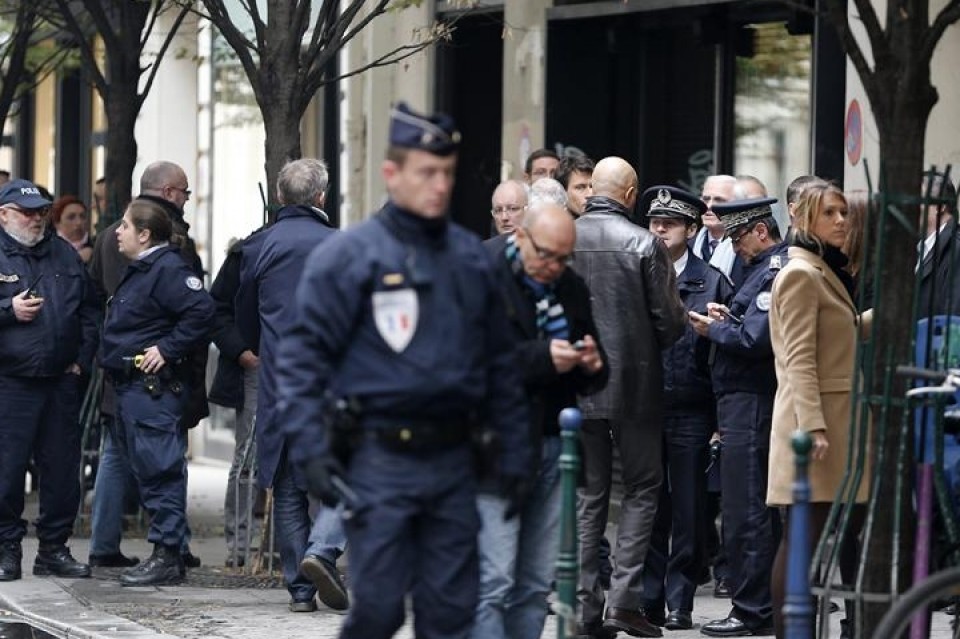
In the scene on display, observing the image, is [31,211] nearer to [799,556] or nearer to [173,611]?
[173,611]

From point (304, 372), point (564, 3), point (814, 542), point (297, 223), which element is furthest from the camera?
point (564, 3)

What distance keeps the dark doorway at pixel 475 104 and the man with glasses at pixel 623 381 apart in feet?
25.8

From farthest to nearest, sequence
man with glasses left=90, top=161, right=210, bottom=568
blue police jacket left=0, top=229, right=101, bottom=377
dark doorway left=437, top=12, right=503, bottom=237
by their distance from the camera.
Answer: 1. dark doorway left=437, top=12, right=503, bottom=237
2. man with glasses left=90, top=161, right=210, bottom=568
3. blue police jacket left=0, top=229, right=101, bottom=377

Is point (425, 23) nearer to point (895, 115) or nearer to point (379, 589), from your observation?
point (895, 115)

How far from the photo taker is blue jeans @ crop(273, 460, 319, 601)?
1102 centimetres

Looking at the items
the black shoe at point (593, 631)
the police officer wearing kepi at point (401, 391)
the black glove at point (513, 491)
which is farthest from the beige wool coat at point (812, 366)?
the police officer wearing kepi at point (401, 391)

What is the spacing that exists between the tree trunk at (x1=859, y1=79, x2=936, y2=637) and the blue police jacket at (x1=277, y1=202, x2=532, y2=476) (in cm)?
171

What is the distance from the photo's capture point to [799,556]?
7.07 m

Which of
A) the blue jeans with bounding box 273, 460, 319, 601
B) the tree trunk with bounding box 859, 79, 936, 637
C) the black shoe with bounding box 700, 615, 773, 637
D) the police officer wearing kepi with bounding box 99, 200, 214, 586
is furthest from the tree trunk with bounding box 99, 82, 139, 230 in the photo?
the tree trunk with bounding box 859, 79, 936, 637

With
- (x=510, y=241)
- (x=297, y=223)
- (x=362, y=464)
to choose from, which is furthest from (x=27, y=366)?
(x=362, y=464)

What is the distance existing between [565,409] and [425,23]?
9.46 metres

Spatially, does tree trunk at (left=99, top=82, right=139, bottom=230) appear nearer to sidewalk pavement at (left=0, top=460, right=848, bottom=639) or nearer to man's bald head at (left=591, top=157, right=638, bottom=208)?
sidewalk pavement at (left=0, top=460, right=848, bottom=639)

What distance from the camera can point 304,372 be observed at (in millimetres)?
6715

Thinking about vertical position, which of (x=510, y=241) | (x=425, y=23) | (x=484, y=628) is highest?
(x=425, y=23)
